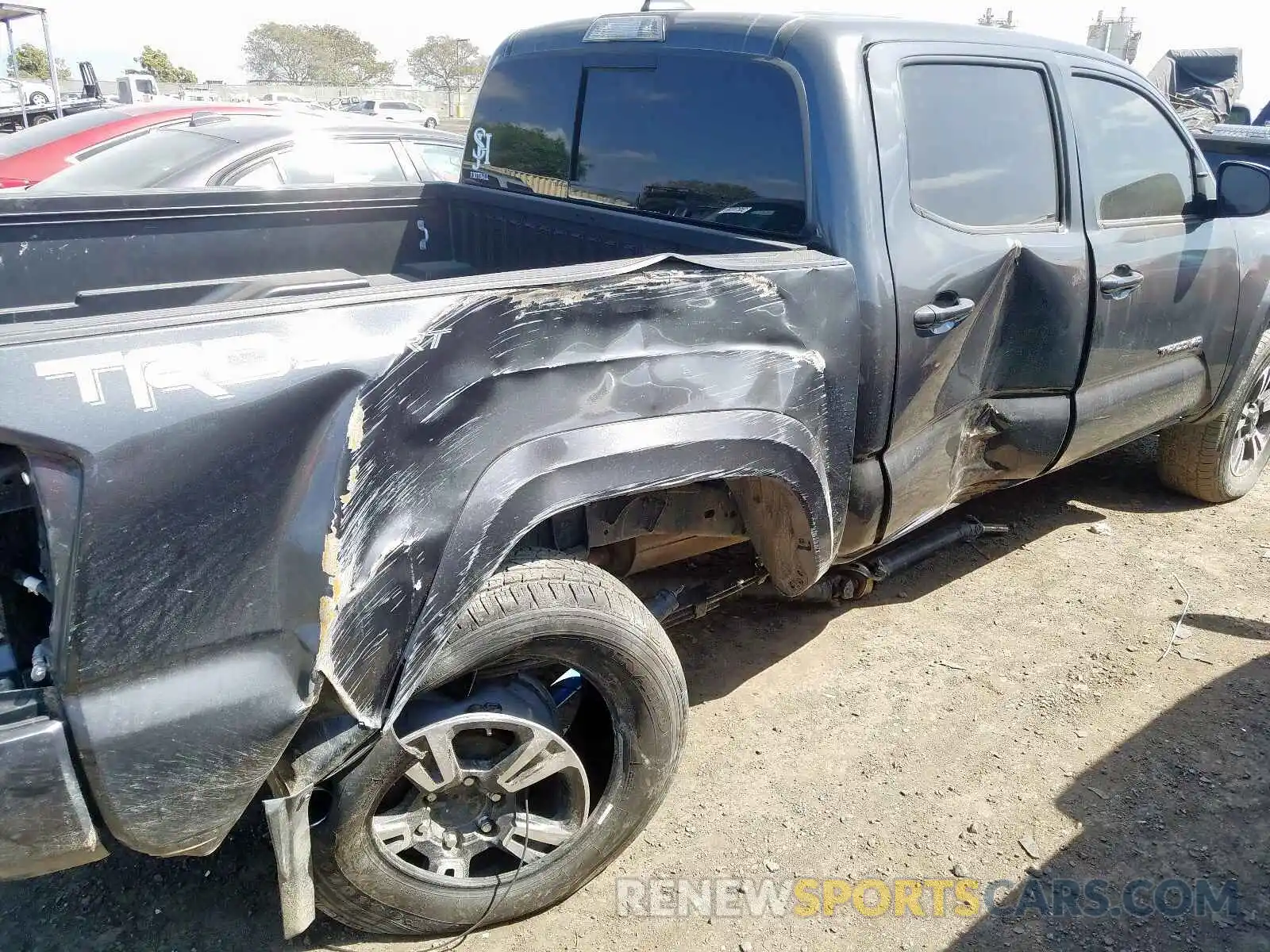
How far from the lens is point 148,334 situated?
5.09 ft

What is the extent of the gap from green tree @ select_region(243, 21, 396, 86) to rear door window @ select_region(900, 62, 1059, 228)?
75.5 metres

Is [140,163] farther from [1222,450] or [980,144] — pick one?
[1222,450]

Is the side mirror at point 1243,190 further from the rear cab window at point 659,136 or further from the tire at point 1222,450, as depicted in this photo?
the rear cab window at point 659,136

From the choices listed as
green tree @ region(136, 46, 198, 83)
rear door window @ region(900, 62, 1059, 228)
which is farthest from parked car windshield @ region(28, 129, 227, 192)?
green tree @ region(136, 46, 198, 83)

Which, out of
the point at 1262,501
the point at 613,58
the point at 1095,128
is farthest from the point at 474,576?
the point at 1262,501

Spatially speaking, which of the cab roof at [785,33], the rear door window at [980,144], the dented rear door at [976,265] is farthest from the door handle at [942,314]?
the cab roof at [785,33]

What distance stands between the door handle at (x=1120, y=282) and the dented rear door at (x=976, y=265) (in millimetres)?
104

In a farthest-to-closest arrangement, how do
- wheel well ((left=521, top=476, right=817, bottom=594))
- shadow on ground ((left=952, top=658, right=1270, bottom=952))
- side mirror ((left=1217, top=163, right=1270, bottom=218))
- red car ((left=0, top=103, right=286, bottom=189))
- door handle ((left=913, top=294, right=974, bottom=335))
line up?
red car ((left=0, top=103, right=286, bottom=189)), side mirror ((left=1217, top=163, right=1270, bottom=218)), door handle ((left=913, top=294, right=974, bottom=335)), wheel well ((left=521, top=476, right=817, bottom=594)), shadow on ground ((left=952, top=658, right=1270, bottom=952))

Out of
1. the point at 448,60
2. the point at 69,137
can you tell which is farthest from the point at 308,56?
the point at 69,137

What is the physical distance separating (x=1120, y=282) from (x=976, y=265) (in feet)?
2.52

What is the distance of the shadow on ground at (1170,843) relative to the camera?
7.96 ft

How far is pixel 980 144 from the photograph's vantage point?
2.98m

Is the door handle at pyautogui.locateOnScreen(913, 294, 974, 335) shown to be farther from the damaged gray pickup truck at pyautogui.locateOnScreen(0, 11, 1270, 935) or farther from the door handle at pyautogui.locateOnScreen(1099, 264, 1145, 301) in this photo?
the door handle at pyautogui.locateOnScreen(1099, 264, 1145, 301)

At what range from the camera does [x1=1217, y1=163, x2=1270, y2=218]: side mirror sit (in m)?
3.70
